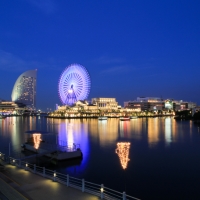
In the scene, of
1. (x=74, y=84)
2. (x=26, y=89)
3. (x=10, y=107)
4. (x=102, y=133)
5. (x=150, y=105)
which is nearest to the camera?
(x=102, y=133)

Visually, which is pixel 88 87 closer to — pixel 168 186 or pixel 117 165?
pixel 117 165

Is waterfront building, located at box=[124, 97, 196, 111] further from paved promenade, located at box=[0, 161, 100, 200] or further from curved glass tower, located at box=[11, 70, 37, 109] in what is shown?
paved promenade, located at box=[0, 161, 100, 200]

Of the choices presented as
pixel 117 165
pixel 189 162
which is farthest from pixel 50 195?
pixel 189 162

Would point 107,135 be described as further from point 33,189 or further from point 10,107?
point 10,107

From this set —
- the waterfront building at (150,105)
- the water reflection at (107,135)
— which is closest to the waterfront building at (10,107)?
the waterfront building at (150,105)

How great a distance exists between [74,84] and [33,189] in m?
57.8

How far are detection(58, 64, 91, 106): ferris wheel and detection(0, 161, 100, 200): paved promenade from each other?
2159 inches

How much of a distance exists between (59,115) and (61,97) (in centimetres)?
4303

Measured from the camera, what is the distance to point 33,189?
7902 millimetres

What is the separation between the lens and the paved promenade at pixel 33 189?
7.18 meters

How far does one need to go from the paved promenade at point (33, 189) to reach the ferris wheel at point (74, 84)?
54.8 metres

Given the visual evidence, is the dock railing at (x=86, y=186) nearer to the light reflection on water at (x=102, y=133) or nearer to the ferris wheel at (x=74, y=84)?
the light reflection on water at (x=102, y=133)

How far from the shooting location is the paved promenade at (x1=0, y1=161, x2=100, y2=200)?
23.6ft

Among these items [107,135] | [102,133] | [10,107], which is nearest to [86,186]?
[107,135]
